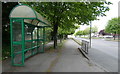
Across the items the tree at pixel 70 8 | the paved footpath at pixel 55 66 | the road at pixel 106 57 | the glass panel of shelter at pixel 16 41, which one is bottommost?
the road at pixel 106 57

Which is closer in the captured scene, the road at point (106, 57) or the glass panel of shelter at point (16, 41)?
the glass panel of shelter at point (16, 41)

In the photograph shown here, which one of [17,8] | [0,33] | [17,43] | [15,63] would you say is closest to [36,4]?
[0,33]

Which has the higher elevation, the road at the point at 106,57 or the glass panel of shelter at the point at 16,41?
the glass panel of shelter at the point at 16,41

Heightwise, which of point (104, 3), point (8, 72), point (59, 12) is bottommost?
point (8, 72)

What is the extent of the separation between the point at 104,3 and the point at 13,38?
24.9 ft

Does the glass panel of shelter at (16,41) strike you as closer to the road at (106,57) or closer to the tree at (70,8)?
the tree at (70,8)

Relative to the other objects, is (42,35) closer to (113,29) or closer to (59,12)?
(59,12)

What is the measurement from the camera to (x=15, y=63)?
4.60 metres

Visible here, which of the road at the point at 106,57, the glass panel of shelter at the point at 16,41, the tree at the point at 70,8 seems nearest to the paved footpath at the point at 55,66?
the glass panel of shelter at the point at 16,41

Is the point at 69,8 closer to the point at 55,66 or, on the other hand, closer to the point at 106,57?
the point at 106,57

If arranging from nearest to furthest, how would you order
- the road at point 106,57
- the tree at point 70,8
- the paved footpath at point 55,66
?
the paved footpath at point 55,66 → the road at point 106,57 → the tree at point 70,8

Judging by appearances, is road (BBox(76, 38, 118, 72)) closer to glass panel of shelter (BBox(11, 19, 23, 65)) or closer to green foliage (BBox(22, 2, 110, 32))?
green foliage (BBox(22, 2, 110, 32))

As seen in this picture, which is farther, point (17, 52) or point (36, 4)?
point (36, 4)

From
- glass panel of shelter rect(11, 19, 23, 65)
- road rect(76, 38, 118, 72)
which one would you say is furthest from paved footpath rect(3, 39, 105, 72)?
road rect(76, 38, 118, 72)
